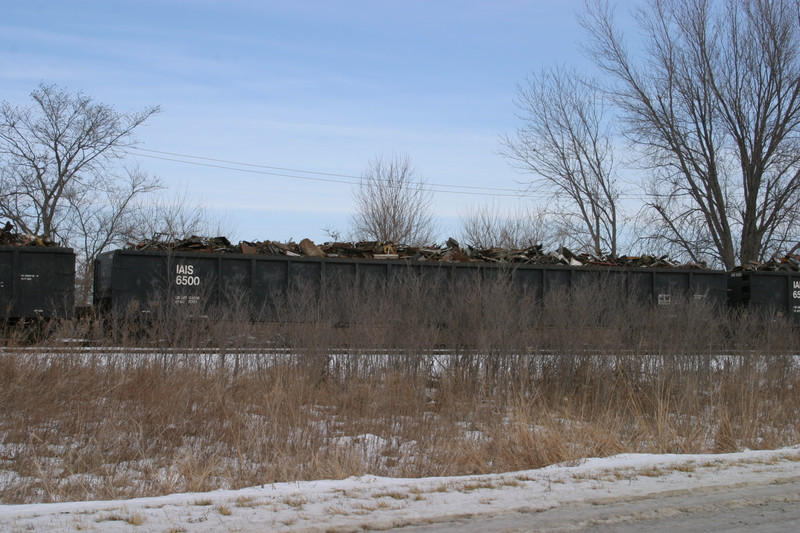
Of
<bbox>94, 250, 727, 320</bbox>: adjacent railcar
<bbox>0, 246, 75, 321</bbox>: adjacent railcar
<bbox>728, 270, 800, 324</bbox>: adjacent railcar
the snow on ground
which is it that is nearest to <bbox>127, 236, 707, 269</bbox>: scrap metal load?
<bbox>94, 250, 727, 320</bbox>: adjacent railcar

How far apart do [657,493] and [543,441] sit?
1.92 meters

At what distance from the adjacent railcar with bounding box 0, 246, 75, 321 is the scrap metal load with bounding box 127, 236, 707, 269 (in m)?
1.71

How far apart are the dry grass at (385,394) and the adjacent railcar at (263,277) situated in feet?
5.76

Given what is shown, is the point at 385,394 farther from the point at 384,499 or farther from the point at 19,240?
the point at 19,240

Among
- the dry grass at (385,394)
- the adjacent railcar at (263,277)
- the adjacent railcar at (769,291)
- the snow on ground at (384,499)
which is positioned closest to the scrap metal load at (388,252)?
the adjacent railcar at (263,277)

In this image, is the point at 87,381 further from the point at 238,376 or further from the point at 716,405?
the point at 716,405

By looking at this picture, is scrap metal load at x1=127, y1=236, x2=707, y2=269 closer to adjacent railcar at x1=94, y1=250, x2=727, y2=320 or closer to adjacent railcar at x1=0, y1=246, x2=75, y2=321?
adjacent railcar at x1=94, y1=250, x2=727, y2=320

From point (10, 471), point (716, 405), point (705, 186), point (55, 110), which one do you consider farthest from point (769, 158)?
point (55, 110)

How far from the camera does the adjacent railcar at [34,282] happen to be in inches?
567

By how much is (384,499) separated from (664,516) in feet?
7.26

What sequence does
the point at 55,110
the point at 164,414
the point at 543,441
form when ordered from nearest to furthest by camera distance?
the point at 543,441
the point at 164,414
the point at 55,110

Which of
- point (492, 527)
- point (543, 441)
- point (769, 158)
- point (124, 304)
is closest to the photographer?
point (492, 527)

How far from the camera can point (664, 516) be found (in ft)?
16.8

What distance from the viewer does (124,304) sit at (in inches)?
576
